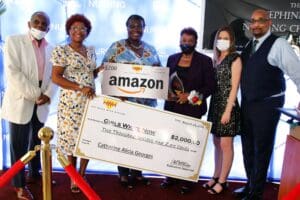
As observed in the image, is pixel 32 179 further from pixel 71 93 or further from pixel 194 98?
pixel 194 98

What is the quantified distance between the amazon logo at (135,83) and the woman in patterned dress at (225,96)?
49cm

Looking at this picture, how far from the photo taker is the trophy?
2.88 meters

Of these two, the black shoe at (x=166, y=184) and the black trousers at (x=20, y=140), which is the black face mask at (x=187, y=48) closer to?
the black shoe at (x=166, y=184)

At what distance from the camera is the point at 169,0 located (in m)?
3.26

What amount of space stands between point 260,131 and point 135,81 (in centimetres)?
109

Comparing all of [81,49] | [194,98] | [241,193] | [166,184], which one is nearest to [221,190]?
[241,193]

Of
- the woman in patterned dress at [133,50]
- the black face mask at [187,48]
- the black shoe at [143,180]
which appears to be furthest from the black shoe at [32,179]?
the black face mask at [187,48]

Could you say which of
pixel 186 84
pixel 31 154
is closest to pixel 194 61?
pixel 186 84

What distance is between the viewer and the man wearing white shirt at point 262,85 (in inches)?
104

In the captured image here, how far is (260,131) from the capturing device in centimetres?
277

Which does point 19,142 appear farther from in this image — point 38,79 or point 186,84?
point 186,84

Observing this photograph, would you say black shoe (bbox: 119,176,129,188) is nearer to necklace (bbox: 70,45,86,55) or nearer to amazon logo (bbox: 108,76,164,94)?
amazon logo (bbox: 108,76,164,94)

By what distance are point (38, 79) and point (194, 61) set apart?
1288mm

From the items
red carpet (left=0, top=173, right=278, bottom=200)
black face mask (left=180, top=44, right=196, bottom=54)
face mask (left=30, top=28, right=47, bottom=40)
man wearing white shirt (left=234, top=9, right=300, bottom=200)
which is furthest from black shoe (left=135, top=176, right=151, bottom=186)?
face mask (left=30, top=28, right=47, bottom=40)
